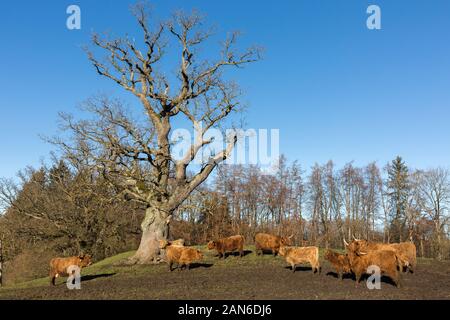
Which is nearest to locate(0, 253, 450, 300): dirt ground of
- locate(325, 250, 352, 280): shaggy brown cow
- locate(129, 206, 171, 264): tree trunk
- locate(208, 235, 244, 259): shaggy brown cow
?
locate(325, 250, 352, 280): shaggy brown cow

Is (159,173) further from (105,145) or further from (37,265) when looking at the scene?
(37,265)

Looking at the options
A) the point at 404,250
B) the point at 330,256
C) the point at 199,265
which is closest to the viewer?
the point at 330,256

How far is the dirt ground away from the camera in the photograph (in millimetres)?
11242

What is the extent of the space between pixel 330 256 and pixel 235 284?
371 cm

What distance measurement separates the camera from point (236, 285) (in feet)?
43.1

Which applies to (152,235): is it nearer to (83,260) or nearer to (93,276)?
(93,276)

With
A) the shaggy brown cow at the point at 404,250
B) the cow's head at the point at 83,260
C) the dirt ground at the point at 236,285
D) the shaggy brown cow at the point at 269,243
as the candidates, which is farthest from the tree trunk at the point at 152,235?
the shaggy brown cow at the point at 404,250

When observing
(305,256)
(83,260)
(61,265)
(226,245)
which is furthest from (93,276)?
(305,256)

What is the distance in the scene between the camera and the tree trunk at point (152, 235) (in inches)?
819

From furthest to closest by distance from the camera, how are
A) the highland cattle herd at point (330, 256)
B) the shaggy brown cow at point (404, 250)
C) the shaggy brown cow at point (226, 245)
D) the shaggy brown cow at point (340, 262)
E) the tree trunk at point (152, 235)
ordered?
the tree trunk at point (152, 235), the shaggy brown cow at point (226, 245), the shaggy brown cow at point (404, 250), the shaggy brown cow at point (340, 262), the highland cattle herd at point (330, 256)

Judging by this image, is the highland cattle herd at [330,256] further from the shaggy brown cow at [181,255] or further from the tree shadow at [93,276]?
the tree shadow at [93,276]

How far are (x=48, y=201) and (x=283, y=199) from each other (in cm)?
2877

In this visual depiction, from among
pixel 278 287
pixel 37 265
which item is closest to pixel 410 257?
pixel 278 287

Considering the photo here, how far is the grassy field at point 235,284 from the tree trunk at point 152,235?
1.23 metres
